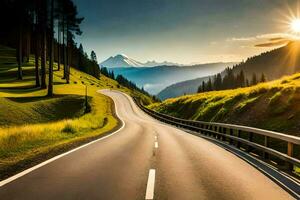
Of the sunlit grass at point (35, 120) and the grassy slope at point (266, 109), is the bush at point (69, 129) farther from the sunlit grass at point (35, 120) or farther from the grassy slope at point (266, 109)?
the grassy slope at point (266, 109)

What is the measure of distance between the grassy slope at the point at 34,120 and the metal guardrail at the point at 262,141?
7.40m

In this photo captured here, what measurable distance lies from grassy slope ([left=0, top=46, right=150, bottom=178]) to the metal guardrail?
24.3 feet

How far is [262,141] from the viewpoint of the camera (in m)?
19.7

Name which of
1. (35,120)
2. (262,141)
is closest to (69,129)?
(262,141)

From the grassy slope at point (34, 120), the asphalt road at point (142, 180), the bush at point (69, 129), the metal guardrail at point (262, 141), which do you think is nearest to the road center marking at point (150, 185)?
the asphalt road at point (142, 180)

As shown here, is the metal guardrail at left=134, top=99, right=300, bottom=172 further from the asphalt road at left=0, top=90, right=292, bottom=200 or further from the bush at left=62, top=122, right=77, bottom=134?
the bush at left=62, top=122, right=77, bottom=134

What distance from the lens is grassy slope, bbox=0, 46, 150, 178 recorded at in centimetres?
1419

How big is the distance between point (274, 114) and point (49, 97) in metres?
35.5

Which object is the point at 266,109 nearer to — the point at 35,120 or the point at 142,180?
the point at 142,180

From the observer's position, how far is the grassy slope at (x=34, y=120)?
559 inches

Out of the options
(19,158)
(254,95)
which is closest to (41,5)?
(254,95)

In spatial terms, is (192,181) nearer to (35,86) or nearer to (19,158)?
(19,158)

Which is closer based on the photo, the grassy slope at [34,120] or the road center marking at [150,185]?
the road center marking at [150,185]

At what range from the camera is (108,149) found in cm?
1511
